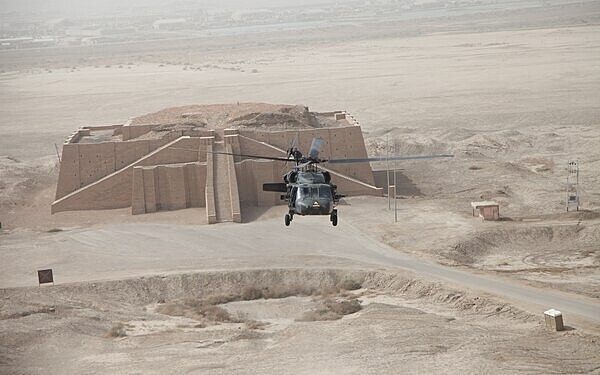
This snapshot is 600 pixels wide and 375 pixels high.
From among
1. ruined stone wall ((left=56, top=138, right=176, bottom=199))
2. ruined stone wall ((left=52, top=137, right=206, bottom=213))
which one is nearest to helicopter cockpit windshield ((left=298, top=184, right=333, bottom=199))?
ruined stone wall ((left=52, top=137, right=206, bottom=213))

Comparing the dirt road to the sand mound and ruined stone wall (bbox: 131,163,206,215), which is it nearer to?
ruined stone wall (bbox: 131,163,206,215)

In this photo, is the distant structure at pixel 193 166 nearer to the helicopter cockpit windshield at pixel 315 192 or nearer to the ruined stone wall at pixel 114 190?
the ruined stone wall at pixel 114 190

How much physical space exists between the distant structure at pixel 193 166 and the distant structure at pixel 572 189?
371 inches

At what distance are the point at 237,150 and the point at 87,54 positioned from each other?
124 m

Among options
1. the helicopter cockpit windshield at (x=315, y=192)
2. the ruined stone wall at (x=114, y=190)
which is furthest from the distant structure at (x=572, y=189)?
the helicopter cockpit windshield at (x=315, y=192)

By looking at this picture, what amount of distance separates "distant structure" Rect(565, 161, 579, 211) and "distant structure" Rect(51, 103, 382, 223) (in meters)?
9.42

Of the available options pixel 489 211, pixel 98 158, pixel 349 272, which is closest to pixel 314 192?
pixel 349 272

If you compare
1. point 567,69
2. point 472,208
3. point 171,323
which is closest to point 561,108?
point 567,69

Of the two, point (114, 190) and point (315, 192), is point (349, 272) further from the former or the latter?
point (114, 190)

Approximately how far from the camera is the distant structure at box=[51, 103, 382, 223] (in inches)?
2029

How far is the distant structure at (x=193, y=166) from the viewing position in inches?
2029

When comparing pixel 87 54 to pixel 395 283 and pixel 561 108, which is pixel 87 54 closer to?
pixel 561 108

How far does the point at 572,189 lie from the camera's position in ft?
186

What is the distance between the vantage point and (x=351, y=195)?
5322 centimetres
